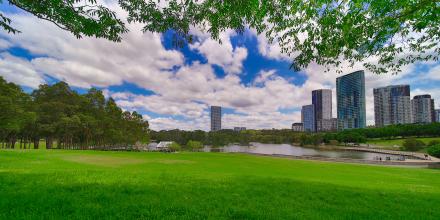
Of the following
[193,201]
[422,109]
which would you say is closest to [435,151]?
[193,201]

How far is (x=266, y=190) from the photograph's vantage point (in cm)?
693

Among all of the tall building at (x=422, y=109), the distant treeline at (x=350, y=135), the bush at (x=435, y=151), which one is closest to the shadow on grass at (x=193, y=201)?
the bush at (x=435, y=151)

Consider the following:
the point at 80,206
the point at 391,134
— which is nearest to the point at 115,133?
the point at 80,206

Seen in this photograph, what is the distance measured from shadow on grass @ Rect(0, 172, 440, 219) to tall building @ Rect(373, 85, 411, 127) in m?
194

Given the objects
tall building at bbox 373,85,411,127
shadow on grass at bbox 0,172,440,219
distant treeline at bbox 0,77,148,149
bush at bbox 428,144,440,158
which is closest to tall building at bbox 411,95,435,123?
tall building at bbox 373,85,411,127

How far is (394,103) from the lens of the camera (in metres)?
166

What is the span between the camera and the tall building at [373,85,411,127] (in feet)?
535

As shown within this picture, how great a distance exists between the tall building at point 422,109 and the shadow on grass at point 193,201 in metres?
210

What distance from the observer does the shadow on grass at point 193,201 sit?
4.66 metres

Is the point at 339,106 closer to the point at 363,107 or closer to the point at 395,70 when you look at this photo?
the point at 363,107

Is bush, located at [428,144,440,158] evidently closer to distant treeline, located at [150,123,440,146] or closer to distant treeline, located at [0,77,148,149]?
distant treeline, located at [150,123,440,146]

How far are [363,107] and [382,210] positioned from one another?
207425 mm

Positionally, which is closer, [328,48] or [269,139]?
[328,48]

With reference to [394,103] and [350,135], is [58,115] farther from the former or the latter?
[394,103]
